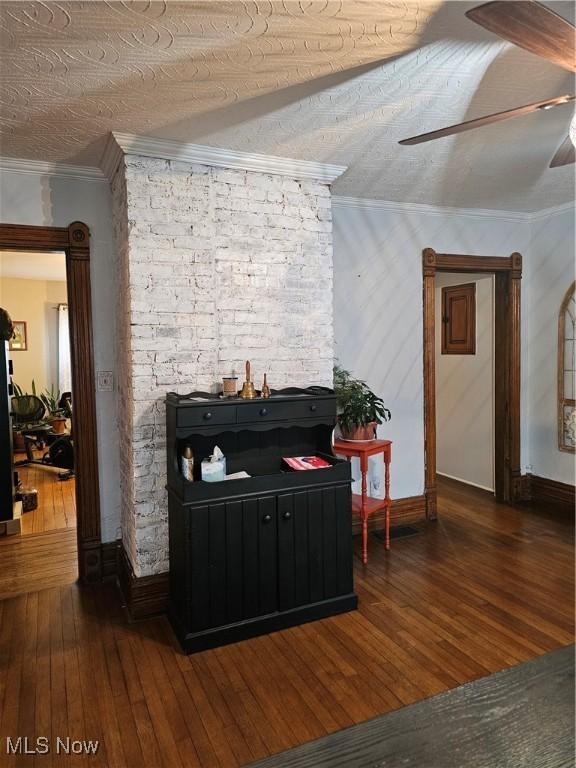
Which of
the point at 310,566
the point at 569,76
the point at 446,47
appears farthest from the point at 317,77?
the point at 310,566

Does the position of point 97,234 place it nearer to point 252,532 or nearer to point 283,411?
point 283,411

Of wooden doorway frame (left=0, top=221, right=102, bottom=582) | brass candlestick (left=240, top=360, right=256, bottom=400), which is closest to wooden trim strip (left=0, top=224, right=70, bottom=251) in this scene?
wooden doorway frame (left=0, top=221, right=102, bottom=582)

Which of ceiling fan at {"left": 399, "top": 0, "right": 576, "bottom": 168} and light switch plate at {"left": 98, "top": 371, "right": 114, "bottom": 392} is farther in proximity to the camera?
light switch plate at {"left": 98, "top": 371, "right": 114, "bottom": 392}

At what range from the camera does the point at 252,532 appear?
2678mm

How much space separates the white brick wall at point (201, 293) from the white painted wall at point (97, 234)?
176 millimetres

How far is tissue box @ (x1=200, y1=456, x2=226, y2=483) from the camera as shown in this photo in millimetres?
2656

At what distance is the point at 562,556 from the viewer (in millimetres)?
3596

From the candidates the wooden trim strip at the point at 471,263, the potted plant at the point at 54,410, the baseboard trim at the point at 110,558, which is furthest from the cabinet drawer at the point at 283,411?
the potted plant at the point at 54,410

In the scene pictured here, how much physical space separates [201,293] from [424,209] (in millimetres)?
2203

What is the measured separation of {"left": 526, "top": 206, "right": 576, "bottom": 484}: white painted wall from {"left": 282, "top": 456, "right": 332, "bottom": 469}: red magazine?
267 centimetres

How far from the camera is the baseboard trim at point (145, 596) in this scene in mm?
2908

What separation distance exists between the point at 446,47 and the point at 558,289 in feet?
10.1

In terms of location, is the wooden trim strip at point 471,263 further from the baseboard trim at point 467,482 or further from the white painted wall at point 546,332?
the baseboard trim at point 467,482

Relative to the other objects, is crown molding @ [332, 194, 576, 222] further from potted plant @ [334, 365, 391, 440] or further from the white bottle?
the white bottle
